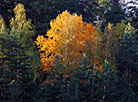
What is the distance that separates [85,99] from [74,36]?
742 cm

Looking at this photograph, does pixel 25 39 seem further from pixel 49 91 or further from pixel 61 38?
pixel 49 91

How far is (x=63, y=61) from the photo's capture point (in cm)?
2258

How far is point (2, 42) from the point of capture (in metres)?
20.1

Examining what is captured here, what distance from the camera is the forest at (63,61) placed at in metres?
19.9

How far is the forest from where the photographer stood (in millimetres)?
19922

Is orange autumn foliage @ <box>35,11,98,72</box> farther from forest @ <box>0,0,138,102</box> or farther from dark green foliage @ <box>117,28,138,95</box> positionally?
dark green foliage @ <box>117,28,138,95</box>

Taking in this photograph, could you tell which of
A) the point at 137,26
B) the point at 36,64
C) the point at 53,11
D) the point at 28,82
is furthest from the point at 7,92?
the point at 137,26

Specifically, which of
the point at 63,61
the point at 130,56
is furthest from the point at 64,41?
the point at 130,56

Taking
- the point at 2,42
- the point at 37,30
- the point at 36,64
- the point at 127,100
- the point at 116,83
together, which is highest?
the point at 37,30

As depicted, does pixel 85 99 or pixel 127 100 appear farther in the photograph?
pixel 127 100

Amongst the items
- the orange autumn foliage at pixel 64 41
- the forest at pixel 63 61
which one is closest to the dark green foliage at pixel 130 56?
the forest at pixel 63 61

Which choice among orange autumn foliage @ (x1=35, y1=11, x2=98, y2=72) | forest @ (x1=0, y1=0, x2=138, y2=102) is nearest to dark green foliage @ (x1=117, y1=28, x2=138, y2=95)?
forest @ (x1=0, y1=0, x2=138, y2=102)

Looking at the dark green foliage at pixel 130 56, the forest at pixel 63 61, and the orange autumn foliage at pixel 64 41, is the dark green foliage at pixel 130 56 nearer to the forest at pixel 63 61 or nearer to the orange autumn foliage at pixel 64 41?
the forest at pixel 63 61

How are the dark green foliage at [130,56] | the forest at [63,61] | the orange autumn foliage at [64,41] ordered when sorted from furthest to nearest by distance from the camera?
the dark green foliage at [130,56], the orange autumn foliage at [64,41], the forest at [63,61]
